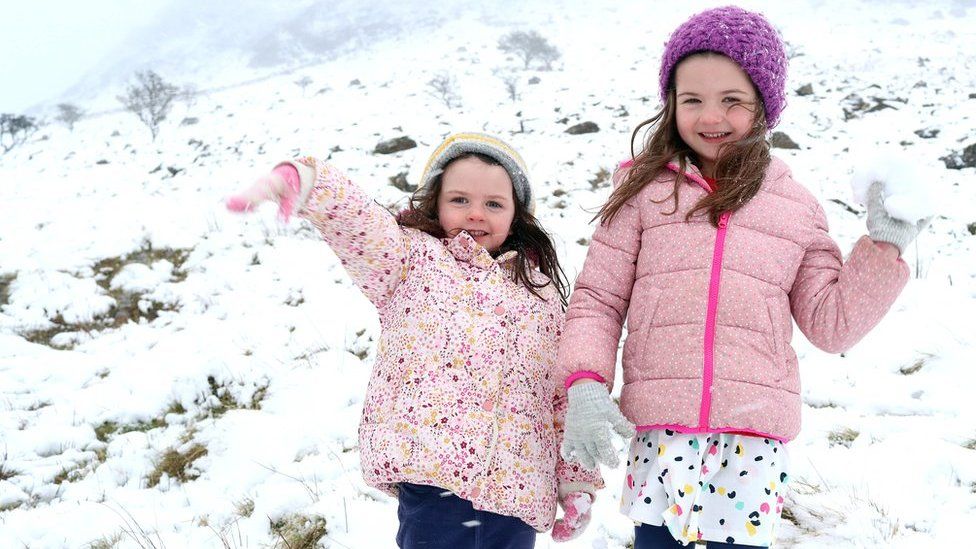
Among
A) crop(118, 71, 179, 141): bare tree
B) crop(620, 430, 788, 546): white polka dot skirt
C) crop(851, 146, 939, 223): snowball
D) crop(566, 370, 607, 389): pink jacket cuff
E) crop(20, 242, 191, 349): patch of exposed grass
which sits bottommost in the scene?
crop(20, 242, 191, 349): patch of exposed grass

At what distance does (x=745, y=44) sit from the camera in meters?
1.75

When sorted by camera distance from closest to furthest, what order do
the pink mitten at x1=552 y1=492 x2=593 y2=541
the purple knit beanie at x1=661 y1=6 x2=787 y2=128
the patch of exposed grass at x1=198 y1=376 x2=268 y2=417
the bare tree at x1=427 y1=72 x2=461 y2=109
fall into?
the purple knit beanie at x1=661 y1=6 x2=787 y2=128 < the pink mitten at x1=552 y1=492 x2=593 y2=541 < the patch of exposed grass at x1=198 y1=376 x2=268 y2=417 < the bare tree at x1=427 y1=72 x2=461 y2=109

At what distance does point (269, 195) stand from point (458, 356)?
0.78m

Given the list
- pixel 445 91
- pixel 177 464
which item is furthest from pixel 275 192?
Answer: pixel 445 91

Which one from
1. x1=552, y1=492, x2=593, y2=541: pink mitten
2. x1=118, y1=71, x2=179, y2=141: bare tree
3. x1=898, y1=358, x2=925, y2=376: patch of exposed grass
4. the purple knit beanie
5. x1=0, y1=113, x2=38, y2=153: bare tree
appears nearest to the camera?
the purple knit beanie

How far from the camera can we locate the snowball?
140 centimetres

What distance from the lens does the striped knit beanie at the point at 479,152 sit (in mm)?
2258

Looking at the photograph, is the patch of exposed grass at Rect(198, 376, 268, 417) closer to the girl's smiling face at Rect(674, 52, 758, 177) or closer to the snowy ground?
the snowy ground

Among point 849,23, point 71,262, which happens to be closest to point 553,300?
point 71,262

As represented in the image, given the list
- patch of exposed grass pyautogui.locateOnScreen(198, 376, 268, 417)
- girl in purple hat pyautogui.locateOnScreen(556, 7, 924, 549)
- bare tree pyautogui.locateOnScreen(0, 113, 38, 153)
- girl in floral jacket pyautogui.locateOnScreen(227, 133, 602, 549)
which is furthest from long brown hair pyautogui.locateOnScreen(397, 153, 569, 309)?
bare tree pyautogui.locateOnScreen(0, 113, 38, 153)

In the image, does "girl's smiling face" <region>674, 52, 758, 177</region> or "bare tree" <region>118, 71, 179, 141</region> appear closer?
"girl's smiling face" <region>674, 52, 758, 177</region>

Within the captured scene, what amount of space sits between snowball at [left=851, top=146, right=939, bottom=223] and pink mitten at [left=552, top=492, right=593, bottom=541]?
1312 mm

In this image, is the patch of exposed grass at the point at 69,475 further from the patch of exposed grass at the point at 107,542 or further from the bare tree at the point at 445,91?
the bare tree at the point at 445,91

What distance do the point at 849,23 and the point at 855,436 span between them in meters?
39.8
